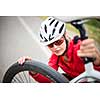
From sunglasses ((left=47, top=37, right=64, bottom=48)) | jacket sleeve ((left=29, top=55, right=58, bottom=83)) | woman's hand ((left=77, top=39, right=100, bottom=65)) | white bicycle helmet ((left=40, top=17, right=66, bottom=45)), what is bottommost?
jacket sleeve ((left=29, top=55, right=58, bottom=83))

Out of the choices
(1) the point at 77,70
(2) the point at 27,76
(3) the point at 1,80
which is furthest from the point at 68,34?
(3) the point at 1,80

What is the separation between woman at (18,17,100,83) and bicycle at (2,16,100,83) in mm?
25

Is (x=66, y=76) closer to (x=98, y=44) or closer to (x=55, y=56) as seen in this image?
(x=55, y=56)

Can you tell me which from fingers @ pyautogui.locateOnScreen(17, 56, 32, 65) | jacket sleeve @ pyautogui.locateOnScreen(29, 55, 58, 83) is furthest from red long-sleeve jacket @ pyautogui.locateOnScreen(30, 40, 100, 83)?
fingers @ pyautogui.locateOnScreen(17, 56, 32, 65)

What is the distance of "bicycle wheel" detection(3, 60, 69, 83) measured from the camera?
157 cm

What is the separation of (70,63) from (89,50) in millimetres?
145

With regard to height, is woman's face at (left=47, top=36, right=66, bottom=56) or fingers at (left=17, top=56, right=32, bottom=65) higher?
woman's face at (left=47, top=36, right=66, bottom=56)

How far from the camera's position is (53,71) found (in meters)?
1.57

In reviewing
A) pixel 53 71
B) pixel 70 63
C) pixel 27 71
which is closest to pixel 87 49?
pixel 70 63

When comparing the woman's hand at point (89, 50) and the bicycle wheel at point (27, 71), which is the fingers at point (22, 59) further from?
the woman's hand at point (89, 50)

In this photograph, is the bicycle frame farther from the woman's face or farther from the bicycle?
the woman's face

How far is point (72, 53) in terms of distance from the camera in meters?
1.58

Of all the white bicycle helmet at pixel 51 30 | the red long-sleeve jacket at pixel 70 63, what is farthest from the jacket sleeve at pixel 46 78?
the white bicycle helmet at pixel 51 30

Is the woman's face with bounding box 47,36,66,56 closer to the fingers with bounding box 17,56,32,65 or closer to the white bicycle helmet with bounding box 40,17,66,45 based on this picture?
the white bicycle helmet with bounding box 40,17,66,45
